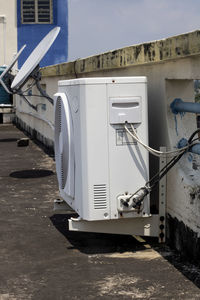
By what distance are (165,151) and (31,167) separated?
5.12 meters

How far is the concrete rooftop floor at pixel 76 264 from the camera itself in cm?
359

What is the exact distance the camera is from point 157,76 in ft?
15.3

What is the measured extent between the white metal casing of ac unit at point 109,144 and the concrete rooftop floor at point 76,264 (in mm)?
339

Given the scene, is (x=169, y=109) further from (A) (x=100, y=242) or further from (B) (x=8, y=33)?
(B) (x=8, y=33)

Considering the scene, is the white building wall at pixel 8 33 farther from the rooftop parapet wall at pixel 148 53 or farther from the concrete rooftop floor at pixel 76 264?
the concrete rooftop floor at pixel 76 264

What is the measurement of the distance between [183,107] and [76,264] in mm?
1422

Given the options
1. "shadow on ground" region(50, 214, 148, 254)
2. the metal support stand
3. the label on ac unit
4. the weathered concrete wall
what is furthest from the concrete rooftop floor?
the label on ac unit

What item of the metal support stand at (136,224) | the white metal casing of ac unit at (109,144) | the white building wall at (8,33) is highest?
the white building wall at (8,33)

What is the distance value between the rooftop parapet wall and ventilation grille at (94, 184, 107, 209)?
1.09 meters

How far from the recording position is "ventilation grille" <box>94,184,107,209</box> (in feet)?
14.0

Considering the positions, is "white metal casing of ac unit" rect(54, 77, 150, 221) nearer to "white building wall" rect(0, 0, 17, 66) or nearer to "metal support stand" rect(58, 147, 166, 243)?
"metal support stand" rect(58, 147, 166, 243)

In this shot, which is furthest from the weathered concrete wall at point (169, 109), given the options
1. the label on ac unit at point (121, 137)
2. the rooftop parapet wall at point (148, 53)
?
the label on ac unit at point (121, 137)

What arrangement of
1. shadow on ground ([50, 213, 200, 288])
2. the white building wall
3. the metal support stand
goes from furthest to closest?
the white building wall → the metal support stand → shadow on ground ([50, 213, 200, 288])

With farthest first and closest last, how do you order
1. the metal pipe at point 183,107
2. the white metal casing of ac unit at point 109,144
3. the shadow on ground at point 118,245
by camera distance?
the white metal casing of ac unit at point 109,144 < the shadow on ground at point 118,245 < the metal pipe at point 183,107
